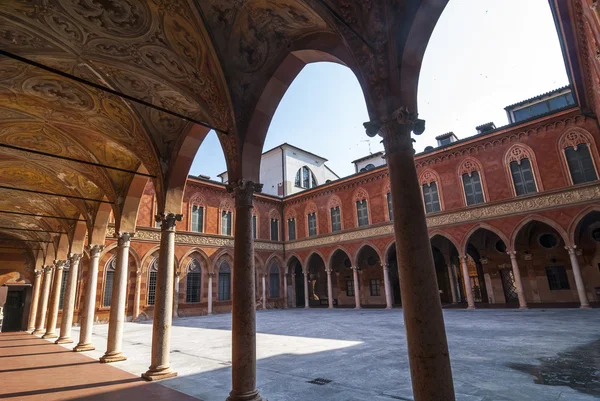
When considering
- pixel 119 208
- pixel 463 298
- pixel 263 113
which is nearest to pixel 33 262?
pixel 119 208

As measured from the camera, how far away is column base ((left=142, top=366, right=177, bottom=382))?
19.6ft

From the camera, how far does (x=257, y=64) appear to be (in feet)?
18.4

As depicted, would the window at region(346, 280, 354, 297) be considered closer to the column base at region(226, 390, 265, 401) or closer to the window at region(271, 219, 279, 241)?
the window at region(271, 219, 279, 241)

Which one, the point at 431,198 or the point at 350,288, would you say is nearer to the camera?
the point at 431,198

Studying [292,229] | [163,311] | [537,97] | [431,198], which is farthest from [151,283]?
[537,97]

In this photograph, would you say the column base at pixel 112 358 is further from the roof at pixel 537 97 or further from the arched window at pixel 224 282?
the roof at pixel 537 97

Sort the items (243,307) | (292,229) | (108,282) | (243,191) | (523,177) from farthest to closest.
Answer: (292,229) < (108,282) < (523,177) < (243,191) < (243,307)

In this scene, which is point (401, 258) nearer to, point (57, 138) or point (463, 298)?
point (57, 138)

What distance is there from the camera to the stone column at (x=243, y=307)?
449 cm

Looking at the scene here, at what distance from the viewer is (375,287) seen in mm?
24719

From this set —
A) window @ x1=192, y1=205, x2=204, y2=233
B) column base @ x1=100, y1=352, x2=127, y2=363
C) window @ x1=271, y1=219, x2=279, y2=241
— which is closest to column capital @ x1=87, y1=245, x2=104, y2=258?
column base @ x1=100, y1=352, x2=127, y2=363

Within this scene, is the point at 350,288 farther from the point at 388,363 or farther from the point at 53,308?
the point at 388,363

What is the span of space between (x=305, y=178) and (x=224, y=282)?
14764mm

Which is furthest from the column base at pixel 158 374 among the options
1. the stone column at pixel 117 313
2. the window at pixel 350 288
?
the window at pixel 350 288
